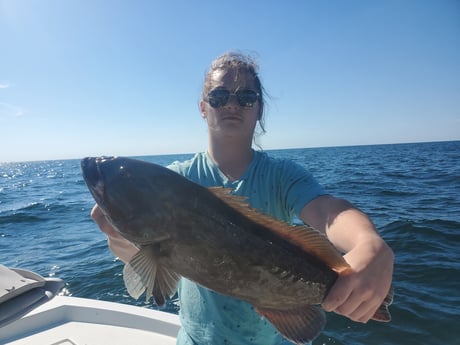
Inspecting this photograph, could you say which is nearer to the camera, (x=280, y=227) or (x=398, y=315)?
(x=280, y=227)

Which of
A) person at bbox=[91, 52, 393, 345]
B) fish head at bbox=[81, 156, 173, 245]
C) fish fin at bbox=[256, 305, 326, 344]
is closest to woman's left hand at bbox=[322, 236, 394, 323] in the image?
person at bbox=[91, 52, 393, 345]

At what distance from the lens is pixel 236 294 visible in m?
2.16

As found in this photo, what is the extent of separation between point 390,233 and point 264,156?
10.9 m

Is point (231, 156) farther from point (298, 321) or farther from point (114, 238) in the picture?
point (298, 321)

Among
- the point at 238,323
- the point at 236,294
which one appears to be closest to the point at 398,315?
the point at 238,323

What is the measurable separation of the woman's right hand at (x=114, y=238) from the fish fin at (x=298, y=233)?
0.87 metres

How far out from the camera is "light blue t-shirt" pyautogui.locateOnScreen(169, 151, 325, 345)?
259 cm

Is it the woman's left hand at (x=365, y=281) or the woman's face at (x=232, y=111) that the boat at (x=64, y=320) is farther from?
the woman's left hand at (x=365, y=281)

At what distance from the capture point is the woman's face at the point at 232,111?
10.2ft

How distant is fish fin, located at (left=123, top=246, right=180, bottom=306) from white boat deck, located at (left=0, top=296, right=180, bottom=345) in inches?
114

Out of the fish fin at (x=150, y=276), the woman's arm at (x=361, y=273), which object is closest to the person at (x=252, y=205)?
the woman's arm at (x=361, y=273)

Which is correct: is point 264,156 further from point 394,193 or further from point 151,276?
point 394,193

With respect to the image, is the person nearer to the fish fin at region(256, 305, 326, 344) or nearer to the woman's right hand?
the woman's right hand

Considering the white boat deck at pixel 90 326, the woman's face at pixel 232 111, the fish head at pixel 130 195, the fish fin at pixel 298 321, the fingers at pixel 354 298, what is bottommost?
the white boat deck at pixel 90 326
